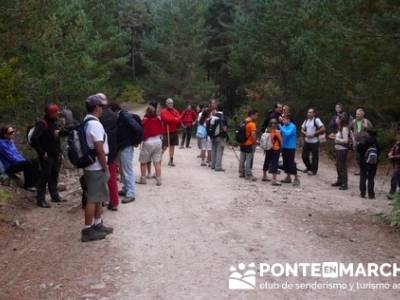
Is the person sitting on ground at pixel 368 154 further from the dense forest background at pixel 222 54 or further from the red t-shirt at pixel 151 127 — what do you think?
the red t-shirt at pixel 151 127

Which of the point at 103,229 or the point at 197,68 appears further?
the point at 197,68

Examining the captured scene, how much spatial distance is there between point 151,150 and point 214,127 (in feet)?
10.7

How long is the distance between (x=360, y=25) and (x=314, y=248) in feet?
26.4

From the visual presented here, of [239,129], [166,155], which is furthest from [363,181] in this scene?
[166,155]

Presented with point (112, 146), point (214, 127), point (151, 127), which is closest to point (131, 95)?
point (214, 127)

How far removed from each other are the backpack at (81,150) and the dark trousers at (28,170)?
364 centimetres

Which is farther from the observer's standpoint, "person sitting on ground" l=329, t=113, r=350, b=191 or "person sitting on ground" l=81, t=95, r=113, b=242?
"person sitting on ground" l=329, t=113, r=350, b=191

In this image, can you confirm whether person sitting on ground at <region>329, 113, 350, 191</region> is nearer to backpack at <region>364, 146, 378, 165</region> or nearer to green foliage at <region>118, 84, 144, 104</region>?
backpack at <region>364, 146, 378, 165</region>

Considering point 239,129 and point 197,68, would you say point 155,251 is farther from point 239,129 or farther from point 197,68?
point 197,68

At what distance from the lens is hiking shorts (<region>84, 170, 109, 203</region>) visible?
7.18m

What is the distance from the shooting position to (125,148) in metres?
9.78

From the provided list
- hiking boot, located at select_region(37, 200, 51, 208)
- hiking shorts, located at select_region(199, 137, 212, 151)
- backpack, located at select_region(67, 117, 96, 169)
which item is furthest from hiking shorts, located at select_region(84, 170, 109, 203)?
hiking shorts, located at select_region(199, 137, 212, 151)

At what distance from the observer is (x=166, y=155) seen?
1928 cm

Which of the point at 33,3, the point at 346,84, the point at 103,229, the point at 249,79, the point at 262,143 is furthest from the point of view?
the point at 249,79
